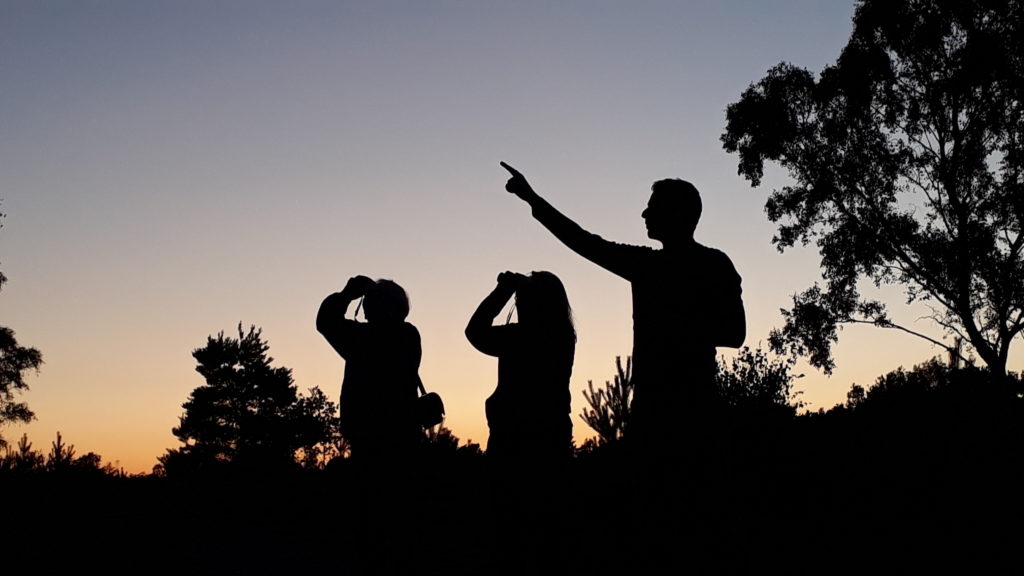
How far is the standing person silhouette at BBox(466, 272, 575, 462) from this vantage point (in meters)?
4.25

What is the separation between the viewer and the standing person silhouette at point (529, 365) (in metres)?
4.25

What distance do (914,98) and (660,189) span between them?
2237 cm

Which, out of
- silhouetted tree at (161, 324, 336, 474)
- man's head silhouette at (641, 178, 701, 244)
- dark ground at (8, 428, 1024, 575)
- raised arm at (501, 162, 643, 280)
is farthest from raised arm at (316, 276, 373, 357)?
silhouetted tree at (161, 324, 336, 474)

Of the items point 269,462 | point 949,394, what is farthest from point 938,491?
point 269,462

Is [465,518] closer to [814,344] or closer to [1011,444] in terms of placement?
[1011,444]

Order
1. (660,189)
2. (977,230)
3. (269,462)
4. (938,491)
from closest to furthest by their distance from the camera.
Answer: (660,189), (938,491), (269,462), (977,230)

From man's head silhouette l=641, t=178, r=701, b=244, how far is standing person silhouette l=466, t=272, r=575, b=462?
1269 millimetres

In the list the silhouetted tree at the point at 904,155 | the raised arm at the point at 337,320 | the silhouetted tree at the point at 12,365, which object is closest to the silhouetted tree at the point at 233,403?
the silhouetted tree at the point at 12,365

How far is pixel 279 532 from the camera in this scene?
9.55 m

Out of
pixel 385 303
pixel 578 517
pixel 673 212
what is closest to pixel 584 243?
pixel 673 212

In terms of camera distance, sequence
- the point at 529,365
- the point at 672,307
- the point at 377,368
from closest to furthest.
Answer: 1. the point at 672,307
2. the point at 529,365
3. the point at 377,368

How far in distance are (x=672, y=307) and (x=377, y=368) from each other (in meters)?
2.59

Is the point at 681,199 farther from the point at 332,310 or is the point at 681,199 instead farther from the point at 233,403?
the point at 233,403

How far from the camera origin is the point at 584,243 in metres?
3.14
